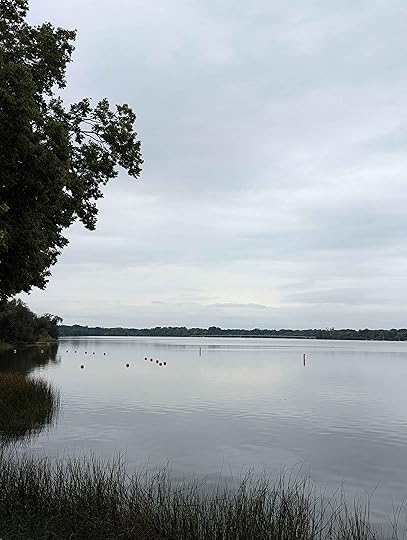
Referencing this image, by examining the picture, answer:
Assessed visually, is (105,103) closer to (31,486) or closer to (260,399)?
(31,486)

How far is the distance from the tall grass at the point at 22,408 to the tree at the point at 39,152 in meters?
7.22

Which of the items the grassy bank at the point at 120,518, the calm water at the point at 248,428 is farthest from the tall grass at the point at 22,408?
the grassy bank at the point at 120,518

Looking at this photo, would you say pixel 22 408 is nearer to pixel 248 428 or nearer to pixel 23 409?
pixel 23 409

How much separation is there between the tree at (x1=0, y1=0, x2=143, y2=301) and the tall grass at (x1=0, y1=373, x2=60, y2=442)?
7.22 meters

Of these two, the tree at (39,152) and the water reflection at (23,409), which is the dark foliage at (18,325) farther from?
the tree at (39,152)

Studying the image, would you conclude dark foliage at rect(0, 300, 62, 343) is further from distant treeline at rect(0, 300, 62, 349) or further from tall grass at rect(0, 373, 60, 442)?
tall grass at rect(0, 373, 60, 442)

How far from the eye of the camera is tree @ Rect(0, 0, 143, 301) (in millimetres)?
11367

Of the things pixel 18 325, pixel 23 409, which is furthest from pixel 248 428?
pixel 18 325

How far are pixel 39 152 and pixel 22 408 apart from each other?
1985 cm

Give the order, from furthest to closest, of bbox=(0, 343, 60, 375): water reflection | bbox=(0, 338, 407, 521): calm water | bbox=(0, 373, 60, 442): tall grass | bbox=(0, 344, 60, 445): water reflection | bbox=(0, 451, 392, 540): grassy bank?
bbox=(0, 343, 60, 375): water reflection
bbox=(0, 373, 60, 442): tall grass
bbox=(0, 344, 60, 445): water reflection
bbox=(0, 338, 407, 521): calm water
bbox=(0, 451, 392, 540): grassy bank

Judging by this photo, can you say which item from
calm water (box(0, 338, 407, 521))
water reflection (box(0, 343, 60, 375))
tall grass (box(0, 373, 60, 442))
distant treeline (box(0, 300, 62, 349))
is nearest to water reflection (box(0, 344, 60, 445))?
tall grass (box(0, 373, 60, 442))

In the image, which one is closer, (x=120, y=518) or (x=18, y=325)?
(x=120, y=518)

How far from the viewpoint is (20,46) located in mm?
14266

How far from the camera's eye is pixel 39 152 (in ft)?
38.9
